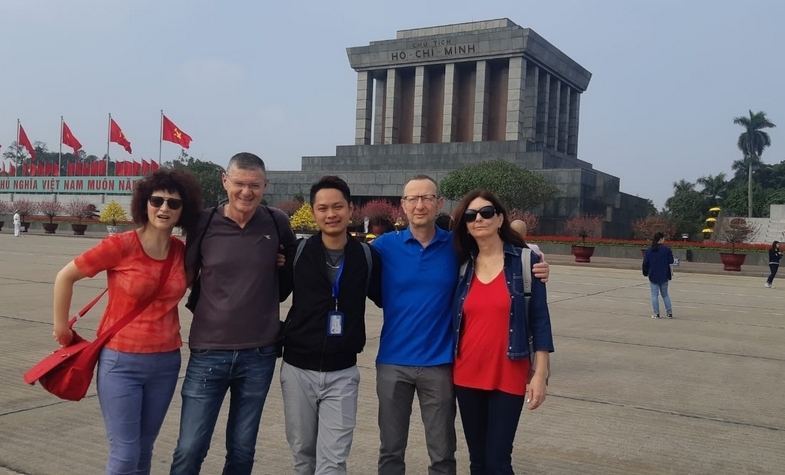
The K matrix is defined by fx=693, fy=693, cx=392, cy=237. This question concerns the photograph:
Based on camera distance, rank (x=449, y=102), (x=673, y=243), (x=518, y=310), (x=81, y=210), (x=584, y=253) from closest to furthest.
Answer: (x=518, y=310), (x=584, y=253), (x=673, y=243), (x=449, y=102), (x=81, y=210)

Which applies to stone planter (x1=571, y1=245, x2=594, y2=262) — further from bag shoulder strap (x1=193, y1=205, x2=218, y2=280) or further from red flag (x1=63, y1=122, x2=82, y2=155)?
red flag (x1=63, y1=122, x2=82, y2=155)

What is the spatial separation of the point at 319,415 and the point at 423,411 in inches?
19.6

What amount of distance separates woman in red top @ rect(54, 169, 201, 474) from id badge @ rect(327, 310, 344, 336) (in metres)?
0.66

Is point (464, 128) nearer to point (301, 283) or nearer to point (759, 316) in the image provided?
point (759, 316)

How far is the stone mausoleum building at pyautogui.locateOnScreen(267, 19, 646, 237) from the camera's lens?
44562 mm

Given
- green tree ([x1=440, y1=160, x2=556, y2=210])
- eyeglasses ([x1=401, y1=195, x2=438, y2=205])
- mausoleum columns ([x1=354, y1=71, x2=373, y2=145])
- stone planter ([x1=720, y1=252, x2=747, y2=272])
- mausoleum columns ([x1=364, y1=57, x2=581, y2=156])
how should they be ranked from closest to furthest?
1. eyeglasses ([x1=401, y1=195, x2=438, y2=205])
2. stone planter ([x1=720, y1=252, x2=747, y2=272])
3. green tree ([x1=440, y1=160, x2=556, y2=210])
4. mausoleum columns ([x1=364, y1=57, x2=581, y2=156])
5. mausoleum columns ([x1=354, y1=71, x2=373, y2=145])

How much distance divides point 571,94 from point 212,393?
58.7 metres

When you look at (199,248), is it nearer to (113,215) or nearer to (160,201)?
(160,201)

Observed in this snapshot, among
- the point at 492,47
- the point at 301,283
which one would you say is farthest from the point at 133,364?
the point at 492,47

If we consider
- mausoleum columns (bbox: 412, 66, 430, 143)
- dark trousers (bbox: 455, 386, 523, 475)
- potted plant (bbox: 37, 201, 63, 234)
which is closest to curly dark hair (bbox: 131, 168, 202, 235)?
dark trousers (bbox: 455, 386, 523, 475)

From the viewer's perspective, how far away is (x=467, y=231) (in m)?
3.34

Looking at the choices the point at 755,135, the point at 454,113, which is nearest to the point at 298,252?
the point at 454,113

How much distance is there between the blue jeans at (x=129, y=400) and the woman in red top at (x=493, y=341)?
1344 millimetres

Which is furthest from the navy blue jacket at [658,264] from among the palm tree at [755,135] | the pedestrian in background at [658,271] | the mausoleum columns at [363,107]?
the palm tree at [755,135]
